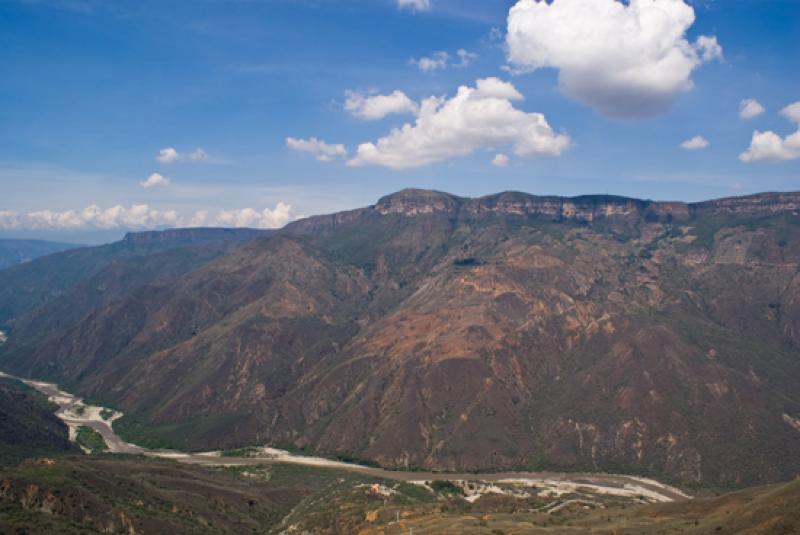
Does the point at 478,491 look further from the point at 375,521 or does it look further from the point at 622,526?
the point at 622,526

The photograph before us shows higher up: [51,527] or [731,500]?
[731,500]

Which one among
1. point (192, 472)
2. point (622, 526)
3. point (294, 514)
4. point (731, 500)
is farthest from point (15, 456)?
point (731, 500)

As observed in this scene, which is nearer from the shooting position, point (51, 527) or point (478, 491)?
point (51, 527)

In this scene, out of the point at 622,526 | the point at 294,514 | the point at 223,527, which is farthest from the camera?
the point at 294,514

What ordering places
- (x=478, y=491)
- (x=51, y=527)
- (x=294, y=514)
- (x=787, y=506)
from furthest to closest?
(x=478, y=491) → (x=294, y=514) → (x=51, y=527) → (x=787, y=506)

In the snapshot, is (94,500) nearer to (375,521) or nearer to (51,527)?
(51,527)

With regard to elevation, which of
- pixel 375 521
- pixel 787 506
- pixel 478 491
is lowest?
pixel 478 491

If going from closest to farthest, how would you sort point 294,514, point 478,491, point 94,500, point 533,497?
point 94,500, point 294,514, point 533,497, point 478,491

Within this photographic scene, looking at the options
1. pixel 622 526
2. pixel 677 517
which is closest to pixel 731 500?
pixel 677 517

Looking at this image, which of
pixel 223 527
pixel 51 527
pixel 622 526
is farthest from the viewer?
pixel 223 527

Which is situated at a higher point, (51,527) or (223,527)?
(51,527)
